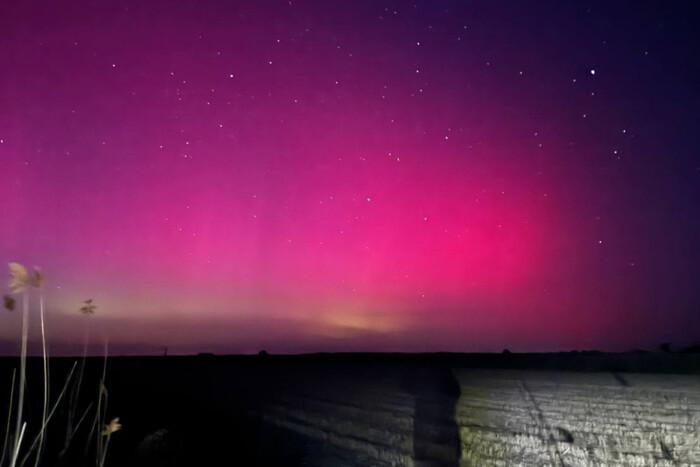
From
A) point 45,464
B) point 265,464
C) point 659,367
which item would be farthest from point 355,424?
point 659,367

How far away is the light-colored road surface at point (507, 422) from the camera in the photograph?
299 inches

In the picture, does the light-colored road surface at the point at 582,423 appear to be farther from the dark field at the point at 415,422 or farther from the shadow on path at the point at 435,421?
the shadow on path at the point at 435,421

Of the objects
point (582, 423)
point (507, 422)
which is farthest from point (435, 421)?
point (582, 423)

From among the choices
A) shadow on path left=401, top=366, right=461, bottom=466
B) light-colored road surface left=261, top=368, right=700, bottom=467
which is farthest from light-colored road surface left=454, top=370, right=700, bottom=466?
shadow on path left=401, top=366, right=461, bottom=466

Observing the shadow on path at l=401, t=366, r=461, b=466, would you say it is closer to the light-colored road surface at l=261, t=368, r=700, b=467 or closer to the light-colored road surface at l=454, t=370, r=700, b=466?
the light-colored road surface at l=261, t=368, r=700, b=467

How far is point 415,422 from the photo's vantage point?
31.6 ft

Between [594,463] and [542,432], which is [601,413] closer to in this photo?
[542,432]

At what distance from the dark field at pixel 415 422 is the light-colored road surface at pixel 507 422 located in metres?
0.02

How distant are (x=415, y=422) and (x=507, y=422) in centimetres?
156

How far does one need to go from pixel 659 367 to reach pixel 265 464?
14178mm

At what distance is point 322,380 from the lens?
55.1 feet

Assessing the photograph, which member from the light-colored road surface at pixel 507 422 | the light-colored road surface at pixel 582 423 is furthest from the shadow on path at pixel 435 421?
the light-colored road surface at pixel 582 423

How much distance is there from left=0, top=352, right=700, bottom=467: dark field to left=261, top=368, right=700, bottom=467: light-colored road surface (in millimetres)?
22

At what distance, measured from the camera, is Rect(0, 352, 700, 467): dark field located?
7840mm
